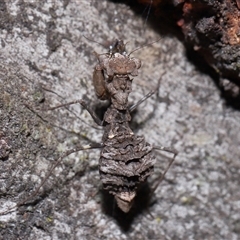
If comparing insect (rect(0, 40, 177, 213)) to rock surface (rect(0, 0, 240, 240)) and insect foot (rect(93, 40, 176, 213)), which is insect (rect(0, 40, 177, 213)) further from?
rock surface (rect(0, 0, 240, 240))

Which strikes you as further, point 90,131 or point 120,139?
point 90,131

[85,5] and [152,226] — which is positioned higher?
[85,5]

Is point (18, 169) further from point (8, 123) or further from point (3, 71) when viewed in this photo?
point (3, 71)

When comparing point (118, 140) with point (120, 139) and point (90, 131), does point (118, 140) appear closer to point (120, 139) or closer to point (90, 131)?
point (120, 139)

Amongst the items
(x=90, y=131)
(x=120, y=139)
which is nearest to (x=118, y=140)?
(x=120, y=139)

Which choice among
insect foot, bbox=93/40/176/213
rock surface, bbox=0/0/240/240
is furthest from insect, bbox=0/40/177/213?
rock surface, bbox=0/0/240/240

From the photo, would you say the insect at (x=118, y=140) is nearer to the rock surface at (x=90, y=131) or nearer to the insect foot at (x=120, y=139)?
the insect foot at (x=120, y=139)

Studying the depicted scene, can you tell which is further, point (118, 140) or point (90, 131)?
point (90, 131)

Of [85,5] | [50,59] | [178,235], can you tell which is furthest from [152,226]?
[85,5]
